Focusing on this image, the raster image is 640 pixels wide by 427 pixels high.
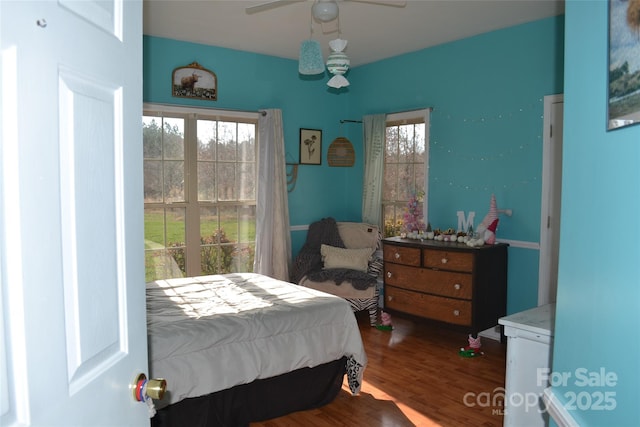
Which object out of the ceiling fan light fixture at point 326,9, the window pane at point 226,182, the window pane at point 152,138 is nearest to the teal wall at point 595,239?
the ceiling fan light fixture at point 326,9

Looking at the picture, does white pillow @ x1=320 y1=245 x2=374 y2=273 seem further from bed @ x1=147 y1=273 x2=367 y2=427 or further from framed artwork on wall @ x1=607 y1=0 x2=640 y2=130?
framed artwork on wall @ x1=607 y1=0 x2=640 y2=130

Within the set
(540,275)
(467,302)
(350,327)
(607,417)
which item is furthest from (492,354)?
(607,417)

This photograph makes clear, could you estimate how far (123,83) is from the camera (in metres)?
1.07

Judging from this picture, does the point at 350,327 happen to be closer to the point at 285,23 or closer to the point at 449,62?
the point at 285,23

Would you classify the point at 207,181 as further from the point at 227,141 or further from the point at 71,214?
the point at 71,214

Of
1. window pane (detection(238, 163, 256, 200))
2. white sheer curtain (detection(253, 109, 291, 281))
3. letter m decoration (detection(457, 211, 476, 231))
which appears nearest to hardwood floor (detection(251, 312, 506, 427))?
letter m decoration (detection(457, 211, 476, 231))

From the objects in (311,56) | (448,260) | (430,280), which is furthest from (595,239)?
(430,280)

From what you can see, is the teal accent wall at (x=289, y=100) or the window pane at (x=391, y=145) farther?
the window pane at (x=391, y=145)

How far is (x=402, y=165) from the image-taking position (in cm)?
555

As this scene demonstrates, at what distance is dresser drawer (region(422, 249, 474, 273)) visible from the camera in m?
4.22

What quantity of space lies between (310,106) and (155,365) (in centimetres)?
396

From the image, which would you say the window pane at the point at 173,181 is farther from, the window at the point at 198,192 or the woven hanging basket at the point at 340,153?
the woven hanging basket at the point at 340,153

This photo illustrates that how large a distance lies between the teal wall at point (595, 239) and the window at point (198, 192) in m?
3.93

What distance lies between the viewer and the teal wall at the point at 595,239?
1.10 meters
